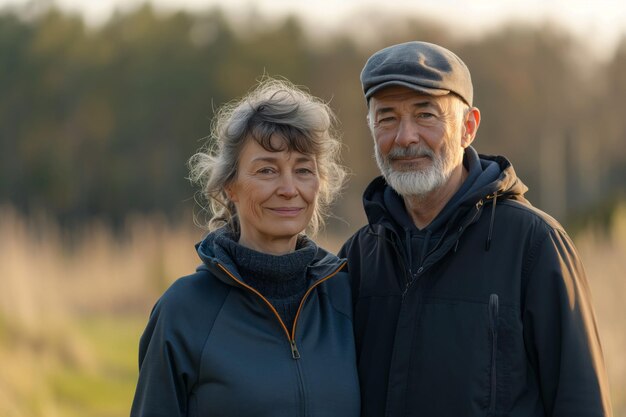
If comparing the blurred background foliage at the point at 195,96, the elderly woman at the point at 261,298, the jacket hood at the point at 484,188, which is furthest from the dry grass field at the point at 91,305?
the blurred background foliage at the point at 195,96

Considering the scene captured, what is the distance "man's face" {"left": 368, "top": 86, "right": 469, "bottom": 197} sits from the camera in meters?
3.20

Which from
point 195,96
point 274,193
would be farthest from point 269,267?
point 195,96

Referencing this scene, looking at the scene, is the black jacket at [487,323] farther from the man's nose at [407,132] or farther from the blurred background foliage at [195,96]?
the blurred background foliage at [195,96]

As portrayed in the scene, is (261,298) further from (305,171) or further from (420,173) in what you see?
(420,173)

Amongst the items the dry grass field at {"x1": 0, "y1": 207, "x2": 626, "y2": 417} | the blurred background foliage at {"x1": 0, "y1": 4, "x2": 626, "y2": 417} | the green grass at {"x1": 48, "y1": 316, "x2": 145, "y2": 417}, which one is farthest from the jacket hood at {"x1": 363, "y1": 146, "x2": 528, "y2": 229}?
the blurred background foliage at {"x1": 0, "y1": 4, "x2": 626, "y2": 417}

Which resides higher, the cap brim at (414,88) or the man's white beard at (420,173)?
the cap brim at (414,88)

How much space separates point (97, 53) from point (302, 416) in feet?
90.4

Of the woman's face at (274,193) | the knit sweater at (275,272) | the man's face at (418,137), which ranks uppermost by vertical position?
the man's face at (418,137)

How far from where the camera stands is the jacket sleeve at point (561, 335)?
9.19ft

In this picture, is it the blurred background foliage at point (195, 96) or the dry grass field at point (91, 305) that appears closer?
the dry grass field at point (91, 305)

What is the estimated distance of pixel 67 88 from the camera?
2789cm

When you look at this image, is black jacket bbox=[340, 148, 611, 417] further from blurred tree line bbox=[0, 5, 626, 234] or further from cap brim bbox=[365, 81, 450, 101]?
blurred tree line bbox=[0, 5, 626, 234]

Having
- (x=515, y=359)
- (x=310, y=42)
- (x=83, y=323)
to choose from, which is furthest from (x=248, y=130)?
(x=310, y=42)

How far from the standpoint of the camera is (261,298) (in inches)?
116
